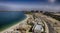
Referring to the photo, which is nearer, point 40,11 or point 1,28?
point 1,28

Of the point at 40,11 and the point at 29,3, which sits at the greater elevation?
the point at 29,3

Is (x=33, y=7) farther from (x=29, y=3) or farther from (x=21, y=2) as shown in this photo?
(x=21, y=2)

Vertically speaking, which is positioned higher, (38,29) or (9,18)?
(9,18)

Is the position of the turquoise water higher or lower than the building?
higher

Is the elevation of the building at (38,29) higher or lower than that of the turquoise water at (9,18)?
lower

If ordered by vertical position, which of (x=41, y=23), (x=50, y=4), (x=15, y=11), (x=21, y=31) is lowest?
(x=21, y=31)

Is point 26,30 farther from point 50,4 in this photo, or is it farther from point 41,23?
point 50,4

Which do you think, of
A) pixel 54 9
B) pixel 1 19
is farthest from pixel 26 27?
pixel 54 9

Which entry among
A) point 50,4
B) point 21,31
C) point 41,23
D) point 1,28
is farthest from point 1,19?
point 50,4
